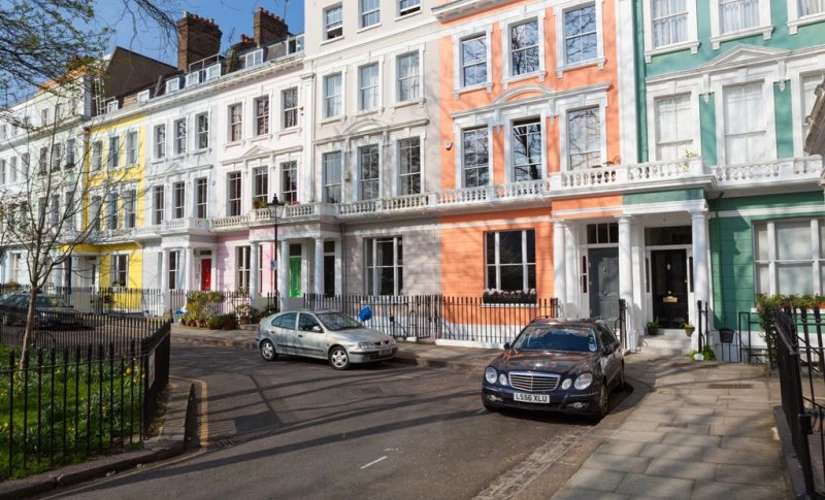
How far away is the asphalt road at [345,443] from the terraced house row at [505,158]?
229 inches

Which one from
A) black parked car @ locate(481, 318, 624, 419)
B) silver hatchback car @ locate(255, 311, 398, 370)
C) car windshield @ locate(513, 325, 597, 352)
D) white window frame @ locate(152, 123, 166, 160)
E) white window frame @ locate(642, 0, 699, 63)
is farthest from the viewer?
white window frame @ locate(152, 123, 166, 160)

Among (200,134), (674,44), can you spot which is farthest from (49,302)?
(674,44)

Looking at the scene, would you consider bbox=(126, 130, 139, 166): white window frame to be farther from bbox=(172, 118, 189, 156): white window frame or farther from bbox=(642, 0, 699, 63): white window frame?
bbox=(642, 0, 699, 63): white window frame

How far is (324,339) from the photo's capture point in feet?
45.3

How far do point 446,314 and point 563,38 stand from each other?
10167mm

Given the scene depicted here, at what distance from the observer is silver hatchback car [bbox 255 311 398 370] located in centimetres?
1344

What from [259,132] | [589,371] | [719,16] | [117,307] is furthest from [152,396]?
[117,307]

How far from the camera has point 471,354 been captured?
1547 cm

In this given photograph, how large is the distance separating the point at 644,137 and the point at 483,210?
5548 millimetres

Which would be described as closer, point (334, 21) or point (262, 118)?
point (334, 21)

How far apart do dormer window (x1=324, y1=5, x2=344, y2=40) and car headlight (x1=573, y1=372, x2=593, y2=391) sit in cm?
2016

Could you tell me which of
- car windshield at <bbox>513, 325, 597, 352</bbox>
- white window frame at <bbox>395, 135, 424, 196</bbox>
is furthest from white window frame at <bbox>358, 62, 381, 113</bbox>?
car windshield at <bbox>513, 325, 597, 352</bbox>

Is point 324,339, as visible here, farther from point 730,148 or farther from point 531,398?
point 730,148

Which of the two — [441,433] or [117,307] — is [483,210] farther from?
[117,307]
